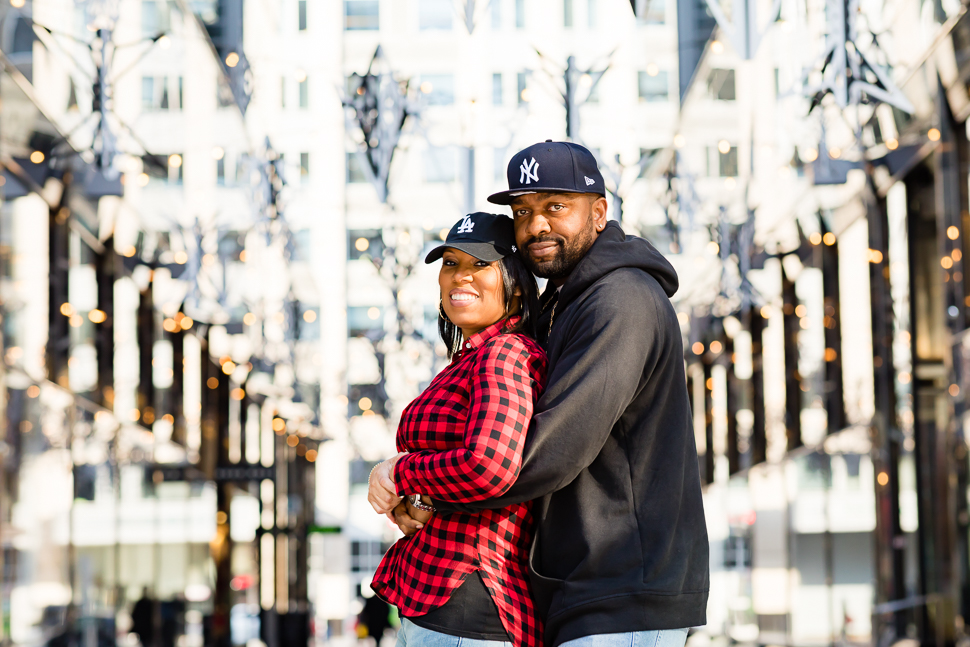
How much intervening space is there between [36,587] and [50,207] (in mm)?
5085

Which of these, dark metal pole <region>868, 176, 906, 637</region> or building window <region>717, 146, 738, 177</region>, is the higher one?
building window <region>717, 146, 738, 177</region>

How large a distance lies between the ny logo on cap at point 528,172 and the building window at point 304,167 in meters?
9.68

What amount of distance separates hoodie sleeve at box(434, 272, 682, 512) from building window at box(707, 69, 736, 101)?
8884mm

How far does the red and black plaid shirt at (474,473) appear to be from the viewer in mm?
2580

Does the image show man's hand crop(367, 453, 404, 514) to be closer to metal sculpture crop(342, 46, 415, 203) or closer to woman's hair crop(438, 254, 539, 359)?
woman's hair crop(438, 254, 539, 359)

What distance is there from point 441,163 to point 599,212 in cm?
774

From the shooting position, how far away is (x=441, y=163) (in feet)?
34.8

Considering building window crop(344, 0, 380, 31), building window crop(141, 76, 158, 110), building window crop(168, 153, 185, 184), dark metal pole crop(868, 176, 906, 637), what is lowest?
dark metal pole crop(868, 176, 906, 637)

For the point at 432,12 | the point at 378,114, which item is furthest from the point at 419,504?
the point at 432,12

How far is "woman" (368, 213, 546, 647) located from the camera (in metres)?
2.60

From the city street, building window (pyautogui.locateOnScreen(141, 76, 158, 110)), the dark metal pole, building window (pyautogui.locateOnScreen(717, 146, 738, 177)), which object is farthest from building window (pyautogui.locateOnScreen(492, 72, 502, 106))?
the dark metal pole

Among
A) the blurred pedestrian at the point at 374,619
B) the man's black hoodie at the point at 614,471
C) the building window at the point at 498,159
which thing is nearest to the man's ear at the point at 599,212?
the man's black hoodie at the point at 614,471

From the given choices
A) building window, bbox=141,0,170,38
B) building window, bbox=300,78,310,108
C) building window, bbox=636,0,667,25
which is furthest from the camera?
building window, bbox=300,78,310,108

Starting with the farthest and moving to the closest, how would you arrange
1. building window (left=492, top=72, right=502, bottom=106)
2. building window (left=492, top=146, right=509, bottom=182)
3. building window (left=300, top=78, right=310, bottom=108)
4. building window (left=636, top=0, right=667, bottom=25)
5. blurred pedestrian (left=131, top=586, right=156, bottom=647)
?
blurred pedestrian (left=131, top=586, right=156, bottom=647)
building window (left=300, top=78, right=310, bottom=108)
building window (left=492, top=72, right=502, bottom=106)
building window (left=492, top=146, right=509, bottom=182)
building window (left=636, top=0, right=667, bottom=25)
